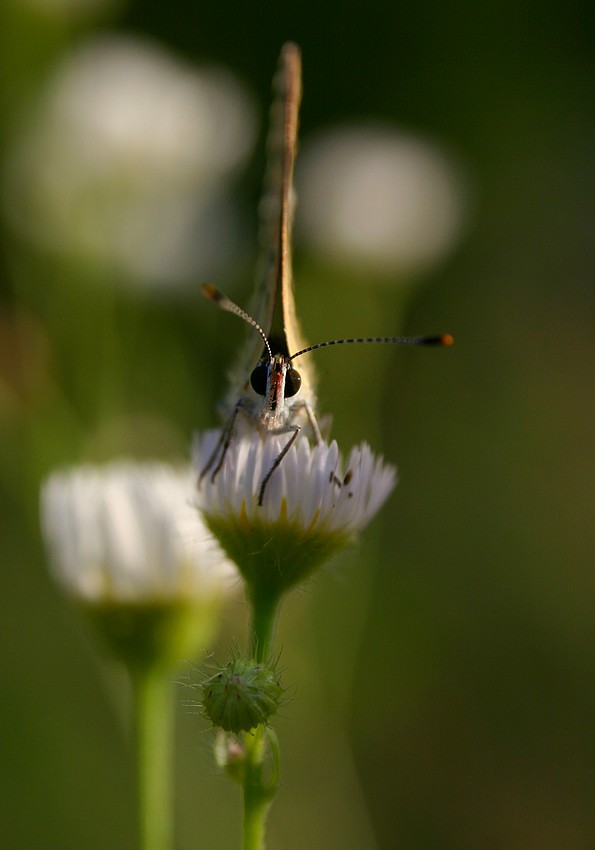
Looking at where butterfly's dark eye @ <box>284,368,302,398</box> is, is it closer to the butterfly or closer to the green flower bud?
the butterfly

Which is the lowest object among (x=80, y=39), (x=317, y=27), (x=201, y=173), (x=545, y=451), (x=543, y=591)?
(x=543, y=591)

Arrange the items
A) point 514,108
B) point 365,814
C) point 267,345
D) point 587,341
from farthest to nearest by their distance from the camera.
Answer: point 514,108 → point 587,341 → point 365,814 → point 267,345

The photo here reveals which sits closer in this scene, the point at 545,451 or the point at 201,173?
the point at 201,173

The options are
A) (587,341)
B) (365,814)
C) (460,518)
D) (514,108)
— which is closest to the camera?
(365,814)

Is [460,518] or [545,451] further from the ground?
[545,451]

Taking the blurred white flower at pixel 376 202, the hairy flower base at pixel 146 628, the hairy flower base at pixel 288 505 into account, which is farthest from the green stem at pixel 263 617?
the blurred white flower at pixel 376 202

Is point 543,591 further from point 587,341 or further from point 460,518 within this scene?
point 587,341

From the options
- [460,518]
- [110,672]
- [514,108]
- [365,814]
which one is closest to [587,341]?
[460,518]
